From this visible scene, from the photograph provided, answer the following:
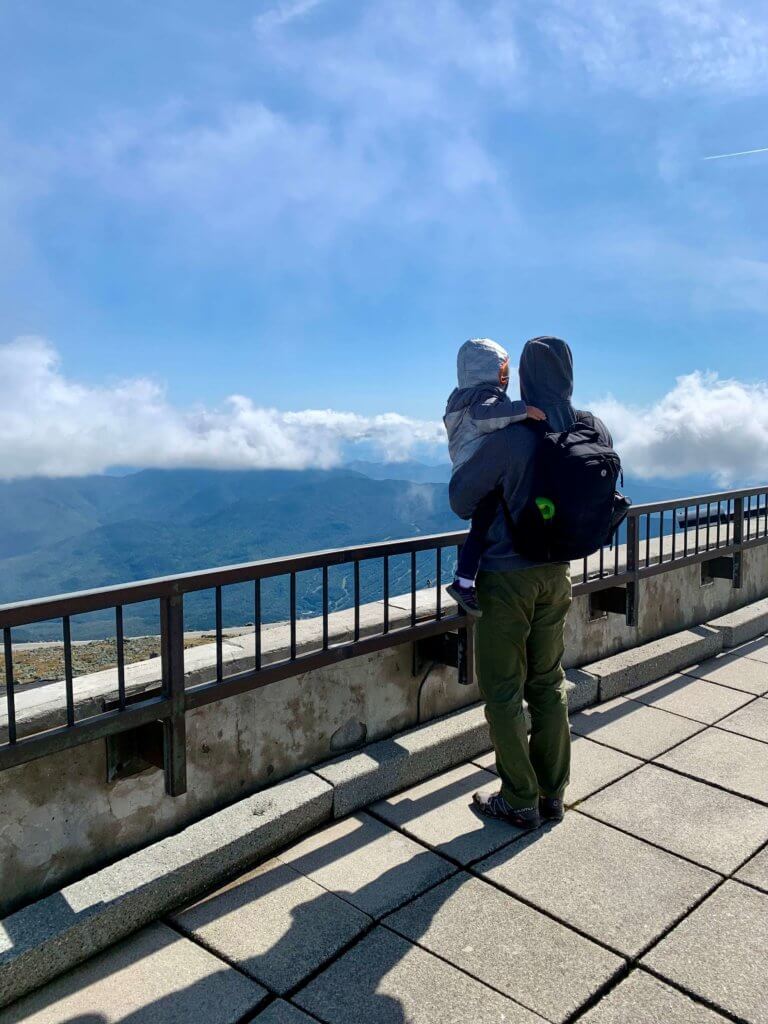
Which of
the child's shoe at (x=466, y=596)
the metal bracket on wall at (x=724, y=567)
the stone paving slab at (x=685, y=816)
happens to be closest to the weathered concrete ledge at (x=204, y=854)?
the stone paving slab at (x=685, y=816)

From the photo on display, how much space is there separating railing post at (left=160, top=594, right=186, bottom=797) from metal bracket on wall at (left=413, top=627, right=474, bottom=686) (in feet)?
4.90

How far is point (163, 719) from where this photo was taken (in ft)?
9.68

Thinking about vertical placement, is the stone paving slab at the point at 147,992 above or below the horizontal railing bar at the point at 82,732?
below

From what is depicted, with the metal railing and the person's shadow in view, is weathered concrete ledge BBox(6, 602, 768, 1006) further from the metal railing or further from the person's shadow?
the metal railing

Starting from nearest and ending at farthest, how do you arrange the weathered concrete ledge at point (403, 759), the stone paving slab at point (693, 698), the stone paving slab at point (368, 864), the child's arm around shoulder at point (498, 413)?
the stone paving slab at point (368, 864) < the child's arm around shoulder at point (498, 413) < the weathered concrete ledge at point (403, 759) < the stone paving slab at point (693, 698)

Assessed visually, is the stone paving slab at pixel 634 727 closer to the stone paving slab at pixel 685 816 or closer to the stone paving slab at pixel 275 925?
the stone paving slab at pixel 685 816

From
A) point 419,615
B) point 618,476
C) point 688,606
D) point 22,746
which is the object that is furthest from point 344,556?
point 688,606

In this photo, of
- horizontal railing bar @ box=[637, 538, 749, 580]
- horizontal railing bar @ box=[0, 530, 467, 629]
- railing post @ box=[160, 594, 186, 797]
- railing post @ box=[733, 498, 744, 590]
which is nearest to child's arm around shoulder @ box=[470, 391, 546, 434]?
horizontal railing bar @ box=[0, 530, 467, 629]

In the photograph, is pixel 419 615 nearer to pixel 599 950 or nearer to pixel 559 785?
pixel 559 785

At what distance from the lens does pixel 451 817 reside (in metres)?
3.40

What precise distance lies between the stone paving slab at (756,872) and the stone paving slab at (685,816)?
35 millimetres

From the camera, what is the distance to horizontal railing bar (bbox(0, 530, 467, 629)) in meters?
2.41

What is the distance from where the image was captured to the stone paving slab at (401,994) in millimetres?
2188

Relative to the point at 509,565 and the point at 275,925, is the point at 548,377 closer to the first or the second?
the point at 509,565
